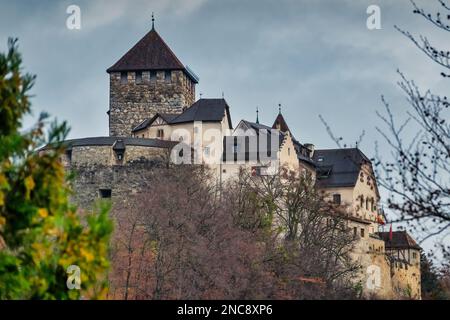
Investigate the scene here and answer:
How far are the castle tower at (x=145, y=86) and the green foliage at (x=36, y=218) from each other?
4623cm

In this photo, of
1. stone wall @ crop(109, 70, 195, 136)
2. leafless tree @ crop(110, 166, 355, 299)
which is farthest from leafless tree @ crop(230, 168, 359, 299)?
stone wall @ crop(109, 70, 195, 136)

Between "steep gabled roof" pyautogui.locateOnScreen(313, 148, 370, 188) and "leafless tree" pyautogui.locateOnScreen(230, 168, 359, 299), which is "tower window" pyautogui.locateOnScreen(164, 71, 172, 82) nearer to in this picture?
"steep gabled roof" pyautogui.locateOnScreen(313, 148, 370, 188)

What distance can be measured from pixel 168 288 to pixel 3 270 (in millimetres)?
20211

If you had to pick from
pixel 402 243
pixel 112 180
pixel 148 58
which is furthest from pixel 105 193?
pixel 402 243

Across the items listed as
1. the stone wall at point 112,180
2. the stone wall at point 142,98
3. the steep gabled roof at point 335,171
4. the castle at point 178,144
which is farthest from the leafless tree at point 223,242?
the stone wall at point 142,98

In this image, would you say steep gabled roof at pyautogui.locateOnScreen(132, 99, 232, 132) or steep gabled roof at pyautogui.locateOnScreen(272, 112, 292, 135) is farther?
steep gabled roof at pyautogui.locateOnScreen(272, 112, 292, 135)

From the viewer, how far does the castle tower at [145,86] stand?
195 feet

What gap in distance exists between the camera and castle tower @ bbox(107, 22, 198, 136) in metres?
59.3

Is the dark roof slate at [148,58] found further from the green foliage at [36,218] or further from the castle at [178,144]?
the green foliage at [36,218]

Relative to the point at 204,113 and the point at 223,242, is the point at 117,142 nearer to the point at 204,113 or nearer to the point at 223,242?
the point at 204,113

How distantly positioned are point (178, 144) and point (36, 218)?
36748 mm

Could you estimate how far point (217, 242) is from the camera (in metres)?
37.0

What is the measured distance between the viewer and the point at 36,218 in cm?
1246
